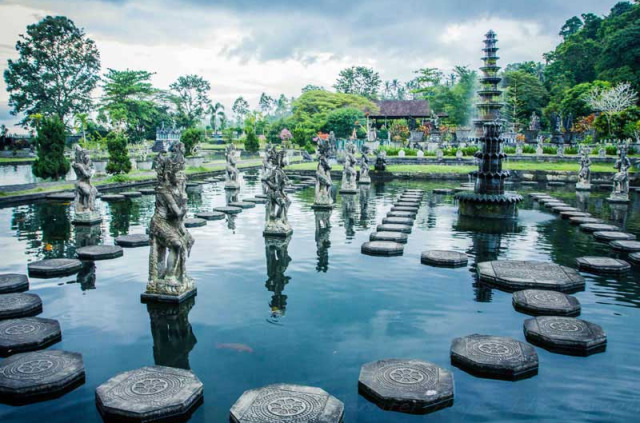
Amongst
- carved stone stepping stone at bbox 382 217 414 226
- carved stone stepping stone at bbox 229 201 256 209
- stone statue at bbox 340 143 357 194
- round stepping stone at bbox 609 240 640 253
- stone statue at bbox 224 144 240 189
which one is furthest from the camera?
stone statue at bbox 224 144 240 189

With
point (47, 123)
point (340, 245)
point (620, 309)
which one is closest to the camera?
point (620, 309)

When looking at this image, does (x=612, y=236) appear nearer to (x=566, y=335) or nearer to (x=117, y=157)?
(x=566, y=335)

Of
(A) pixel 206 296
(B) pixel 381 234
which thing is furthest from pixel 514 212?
(A) pixel 206 296

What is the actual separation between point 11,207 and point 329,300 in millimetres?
16979

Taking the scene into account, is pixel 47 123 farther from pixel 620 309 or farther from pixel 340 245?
pixel 620 309

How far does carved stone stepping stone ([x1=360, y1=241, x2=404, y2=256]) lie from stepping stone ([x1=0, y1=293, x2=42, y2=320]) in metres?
7.53

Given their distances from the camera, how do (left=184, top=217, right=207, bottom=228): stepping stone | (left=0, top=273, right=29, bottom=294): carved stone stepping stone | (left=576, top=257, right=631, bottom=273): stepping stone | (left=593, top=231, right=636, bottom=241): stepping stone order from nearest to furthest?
(left=0, top=273, right=29, bottom=294): carved stone stepping stone → (left=576, top=257, right=631, bottom=273): stepping stone → (left=593, top=231, right=636, bottom=241): stepping stone → (left=184, top=217, right=207, bottom=228): stepping stone

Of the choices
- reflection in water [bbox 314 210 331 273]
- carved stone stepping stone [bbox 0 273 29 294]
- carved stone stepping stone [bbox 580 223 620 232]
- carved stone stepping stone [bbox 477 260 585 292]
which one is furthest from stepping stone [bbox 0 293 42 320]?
carved stone stepping stone [bbox 580 223 620 232]

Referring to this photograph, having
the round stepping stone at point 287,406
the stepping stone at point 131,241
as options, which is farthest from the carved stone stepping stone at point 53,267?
the round stepping stone at point 287,406

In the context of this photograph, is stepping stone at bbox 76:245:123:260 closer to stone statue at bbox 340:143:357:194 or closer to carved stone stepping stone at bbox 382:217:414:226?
carved stone stepping stone at bbox 382:217:414:226

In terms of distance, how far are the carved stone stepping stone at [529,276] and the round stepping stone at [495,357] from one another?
3.10 metres

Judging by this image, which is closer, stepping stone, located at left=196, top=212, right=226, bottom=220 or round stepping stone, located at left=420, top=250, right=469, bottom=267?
round stepping stone, located at left=420, top=250, right=469, bottom=267

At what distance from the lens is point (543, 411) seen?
569cm

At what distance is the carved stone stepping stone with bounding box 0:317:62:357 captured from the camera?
707 cm
